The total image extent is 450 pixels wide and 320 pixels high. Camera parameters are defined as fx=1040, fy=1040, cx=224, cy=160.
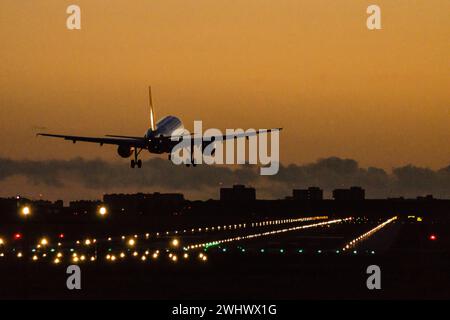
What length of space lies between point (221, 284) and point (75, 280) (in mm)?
6505

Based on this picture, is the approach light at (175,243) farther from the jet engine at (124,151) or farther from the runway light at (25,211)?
the runway light at (25,211)

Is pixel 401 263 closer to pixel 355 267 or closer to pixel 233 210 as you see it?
pixel 355 267

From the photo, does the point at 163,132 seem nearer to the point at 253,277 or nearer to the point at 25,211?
the point at 253,277

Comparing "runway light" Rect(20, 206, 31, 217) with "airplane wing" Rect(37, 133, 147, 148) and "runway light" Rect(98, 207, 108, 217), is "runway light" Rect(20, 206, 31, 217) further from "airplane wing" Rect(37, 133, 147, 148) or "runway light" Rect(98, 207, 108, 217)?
"airplane wing" Rect(37, 133, 147, 148)

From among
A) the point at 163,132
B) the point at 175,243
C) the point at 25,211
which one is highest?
the point at 163,132

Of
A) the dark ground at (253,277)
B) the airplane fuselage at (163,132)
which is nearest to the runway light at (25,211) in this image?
the dark ground at (253,277)

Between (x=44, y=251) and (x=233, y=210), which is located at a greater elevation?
(x=233, y=210)

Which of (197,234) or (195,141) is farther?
(195,141)

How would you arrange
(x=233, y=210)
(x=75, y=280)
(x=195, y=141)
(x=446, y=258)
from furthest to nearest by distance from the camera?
(x=233, y=210), (x=195, y=141), (x=446, y=258), (x=75, y=280)

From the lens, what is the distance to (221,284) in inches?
1842

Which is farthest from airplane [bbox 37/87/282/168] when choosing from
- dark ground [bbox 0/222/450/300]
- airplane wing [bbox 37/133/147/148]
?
dark ground [bbox 0/222/450/300]

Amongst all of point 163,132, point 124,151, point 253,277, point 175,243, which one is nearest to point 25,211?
point 253,277

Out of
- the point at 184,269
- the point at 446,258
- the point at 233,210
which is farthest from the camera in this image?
the point at 233,210
